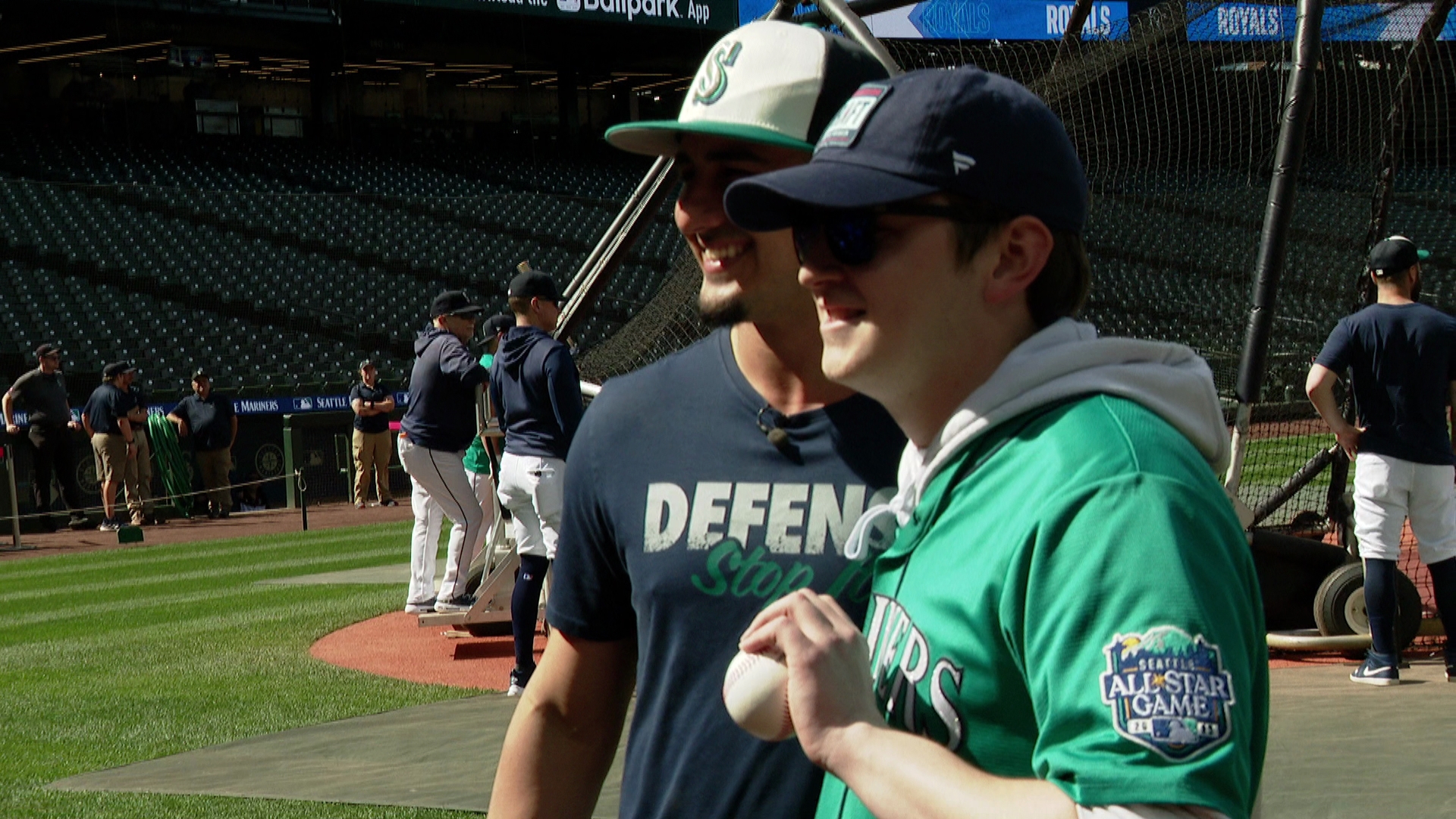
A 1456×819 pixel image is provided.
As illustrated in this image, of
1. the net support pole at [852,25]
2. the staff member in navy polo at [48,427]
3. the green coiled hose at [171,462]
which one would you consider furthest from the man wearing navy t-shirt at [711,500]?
the green coiled hose at [171,462]

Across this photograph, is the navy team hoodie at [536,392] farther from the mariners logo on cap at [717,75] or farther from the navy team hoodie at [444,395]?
the mariners logo on cap at [717,75]

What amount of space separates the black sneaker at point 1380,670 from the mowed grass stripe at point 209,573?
31.5 ft

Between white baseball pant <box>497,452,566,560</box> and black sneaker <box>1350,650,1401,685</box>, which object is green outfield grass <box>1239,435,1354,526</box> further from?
white baseball pant <box>497,452,566,560</box>

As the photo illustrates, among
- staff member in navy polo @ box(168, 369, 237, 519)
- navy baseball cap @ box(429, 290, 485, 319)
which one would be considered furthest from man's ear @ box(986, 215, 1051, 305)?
staff member in navy polo @ box(168, 369, 237, 519)

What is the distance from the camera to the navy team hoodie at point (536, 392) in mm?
7387

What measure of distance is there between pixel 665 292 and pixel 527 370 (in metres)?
2.44

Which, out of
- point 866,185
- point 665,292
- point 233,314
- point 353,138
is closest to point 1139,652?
point 866,185

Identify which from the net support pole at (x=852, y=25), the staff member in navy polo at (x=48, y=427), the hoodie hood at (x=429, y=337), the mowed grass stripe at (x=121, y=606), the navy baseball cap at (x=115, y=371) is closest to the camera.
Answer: the net support pole at (x=852, y=25)

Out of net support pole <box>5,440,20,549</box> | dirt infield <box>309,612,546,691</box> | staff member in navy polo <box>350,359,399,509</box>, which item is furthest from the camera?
staff member in navy polo <box>350,359,399,509</box>

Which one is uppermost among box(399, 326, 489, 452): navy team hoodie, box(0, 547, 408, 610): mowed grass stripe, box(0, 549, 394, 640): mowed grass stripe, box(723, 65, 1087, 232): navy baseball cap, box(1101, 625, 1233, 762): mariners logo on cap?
box(723, 65, 1087, 232): navy baseball cap

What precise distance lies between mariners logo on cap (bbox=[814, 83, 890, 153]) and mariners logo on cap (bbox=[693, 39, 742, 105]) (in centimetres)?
69

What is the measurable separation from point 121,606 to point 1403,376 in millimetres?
9437

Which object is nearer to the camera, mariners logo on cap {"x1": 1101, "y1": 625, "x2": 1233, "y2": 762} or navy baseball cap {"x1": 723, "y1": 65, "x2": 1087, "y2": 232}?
mariners logo on cap {"x1": 1101, "y1": 625, "x2": 1233, "y2": 762}

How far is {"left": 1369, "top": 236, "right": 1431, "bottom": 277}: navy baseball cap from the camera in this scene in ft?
21.7
